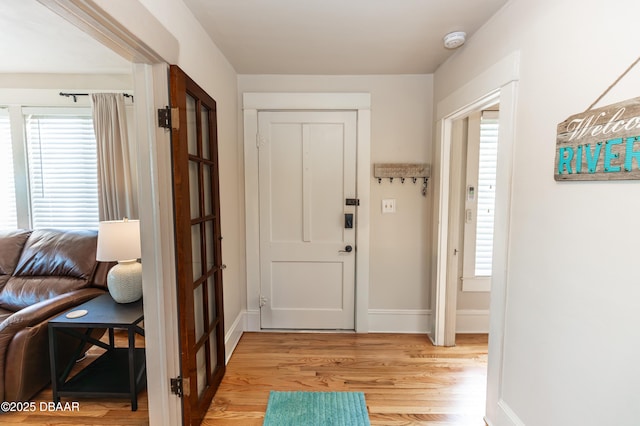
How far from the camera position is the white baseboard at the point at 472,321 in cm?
265

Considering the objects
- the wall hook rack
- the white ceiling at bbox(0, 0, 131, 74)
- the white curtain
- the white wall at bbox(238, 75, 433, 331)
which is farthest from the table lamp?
the wall hook rack

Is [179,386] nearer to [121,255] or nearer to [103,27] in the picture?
[121,255]

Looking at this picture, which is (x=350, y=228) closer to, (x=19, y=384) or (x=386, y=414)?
(x=386, y=414)

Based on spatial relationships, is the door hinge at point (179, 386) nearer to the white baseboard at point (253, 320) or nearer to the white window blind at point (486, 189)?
the white baseboard at point (253, 320)

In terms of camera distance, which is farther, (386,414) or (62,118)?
(62,118)

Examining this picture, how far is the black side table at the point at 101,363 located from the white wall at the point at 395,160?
1.89 m

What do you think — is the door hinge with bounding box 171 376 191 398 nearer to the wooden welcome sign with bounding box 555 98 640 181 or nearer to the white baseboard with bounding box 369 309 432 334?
the white baseboard with bounding box 369 309 432 334

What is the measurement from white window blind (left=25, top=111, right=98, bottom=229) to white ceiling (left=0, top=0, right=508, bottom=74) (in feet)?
1.59

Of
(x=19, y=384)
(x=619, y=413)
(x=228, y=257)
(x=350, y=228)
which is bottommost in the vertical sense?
(x=19, y=384)

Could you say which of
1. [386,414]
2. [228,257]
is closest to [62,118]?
[228,257]

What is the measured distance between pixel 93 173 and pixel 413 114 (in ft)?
10.0

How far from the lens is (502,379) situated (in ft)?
5.16

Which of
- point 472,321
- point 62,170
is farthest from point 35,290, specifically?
point 472,321

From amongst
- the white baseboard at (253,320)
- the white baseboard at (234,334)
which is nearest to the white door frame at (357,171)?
the white baseboard at (253,320)
